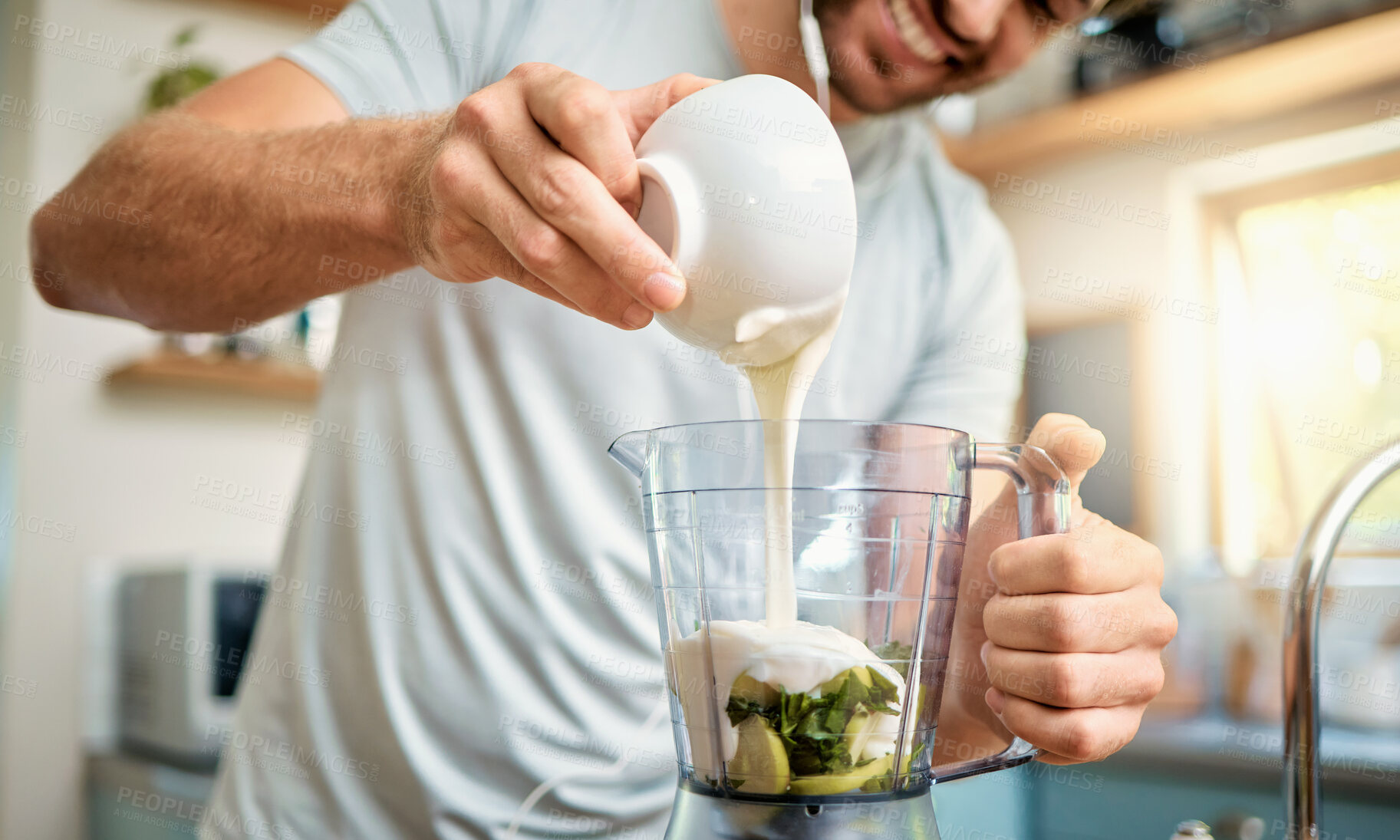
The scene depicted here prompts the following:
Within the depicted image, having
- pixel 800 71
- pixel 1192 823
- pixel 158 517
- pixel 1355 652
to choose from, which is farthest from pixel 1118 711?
pixel 158 517

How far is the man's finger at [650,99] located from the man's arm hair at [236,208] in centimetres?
11

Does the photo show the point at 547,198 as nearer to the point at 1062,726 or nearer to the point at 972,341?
the point at 1062,726

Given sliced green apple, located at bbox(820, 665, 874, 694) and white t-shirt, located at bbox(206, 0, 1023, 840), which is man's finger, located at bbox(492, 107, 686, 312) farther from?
white t-shirt, located at bbox(206, 0, 1023, 840)

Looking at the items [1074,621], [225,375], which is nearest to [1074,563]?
[1074,621]

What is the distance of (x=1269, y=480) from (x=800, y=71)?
5.73 feet

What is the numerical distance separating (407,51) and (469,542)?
1.30 feet

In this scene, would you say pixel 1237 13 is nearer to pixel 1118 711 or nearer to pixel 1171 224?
pixel 1171 224

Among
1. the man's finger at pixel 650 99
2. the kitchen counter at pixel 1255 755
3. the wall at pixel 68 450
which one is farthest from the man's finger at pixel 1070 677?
the wall at pixel 68 450

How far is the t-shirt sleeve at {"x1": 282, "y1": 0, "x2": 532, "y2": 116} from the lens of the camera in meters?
0.81

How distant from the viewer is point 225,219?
72 cm

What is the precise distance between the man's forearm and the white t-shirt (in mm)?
128

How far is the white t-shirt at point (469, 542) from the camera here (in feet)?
2.72

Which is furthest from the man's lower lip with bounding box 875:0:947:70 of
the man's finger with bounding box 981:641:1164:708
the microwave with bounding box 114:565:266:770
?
the microwave with bounding box 114:565:266:770

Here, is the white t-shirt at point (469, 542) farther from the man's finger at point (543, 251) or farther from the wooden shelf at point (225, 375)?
the wooden shelf at point (225, 375)
